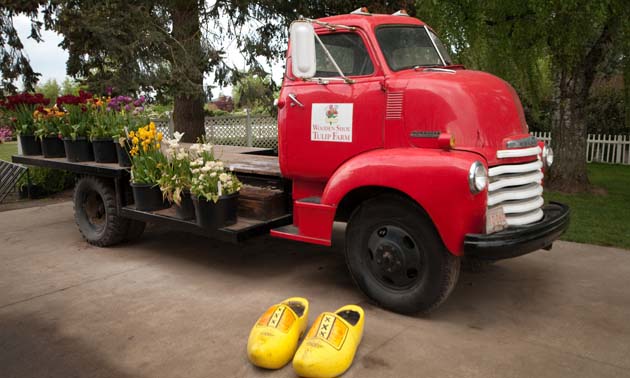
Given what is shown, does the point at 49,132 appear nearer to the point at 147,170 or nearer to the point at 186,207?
the point at 147,170

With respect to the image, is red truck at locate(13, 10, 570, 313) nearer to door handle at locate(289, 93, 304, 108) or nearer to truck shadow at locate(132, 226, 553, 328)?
door handle at locate(289, 93, 304, 108)

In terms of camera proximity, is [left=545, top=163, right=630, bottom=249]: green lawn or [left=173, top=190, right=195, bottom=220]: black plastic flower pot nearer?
[left=173, top=190, right=195, bottom=220]: black plastic flower pot

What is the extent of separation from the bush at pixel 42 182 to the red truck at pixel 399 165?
238 inches

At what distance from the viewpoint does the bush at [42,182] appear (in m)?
10.0

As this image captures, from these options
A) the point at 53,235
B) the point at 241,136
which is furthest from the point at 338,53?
the point at 241,136

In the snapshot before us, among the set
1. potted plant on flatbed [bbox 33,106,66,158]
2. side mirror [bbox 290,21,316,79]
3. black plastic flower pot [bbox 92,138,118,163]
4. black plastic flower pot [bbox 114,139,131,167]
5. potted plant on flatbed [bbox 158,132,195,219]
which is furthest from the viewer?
potted plant on flatbed [bbox 33,106,66,158]

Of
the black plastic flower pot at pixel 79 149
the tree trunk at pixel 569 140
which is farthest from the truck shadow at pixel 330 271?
the tree trunk at pixel 569 140

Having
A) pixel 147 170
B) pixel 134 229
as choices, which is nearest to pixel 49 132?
pixel 134 229

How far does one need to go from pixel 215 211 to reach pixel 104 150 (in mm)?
2161

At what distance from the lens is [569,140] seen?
986 cm

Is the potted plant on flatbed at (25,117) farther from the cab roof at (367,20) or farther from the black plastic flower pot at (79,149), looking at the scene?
the cab roof at (367,20)

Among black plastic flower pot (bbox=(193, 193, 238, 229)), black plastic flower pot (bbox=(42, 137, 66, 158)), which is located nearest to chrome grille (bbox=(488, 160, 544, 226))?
black plastic flower pot (bbox=(193, 193, 238, 229))

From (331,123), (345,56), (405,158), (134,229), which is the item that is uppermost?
(345,56)

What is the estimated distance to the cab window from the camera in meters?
4.62
